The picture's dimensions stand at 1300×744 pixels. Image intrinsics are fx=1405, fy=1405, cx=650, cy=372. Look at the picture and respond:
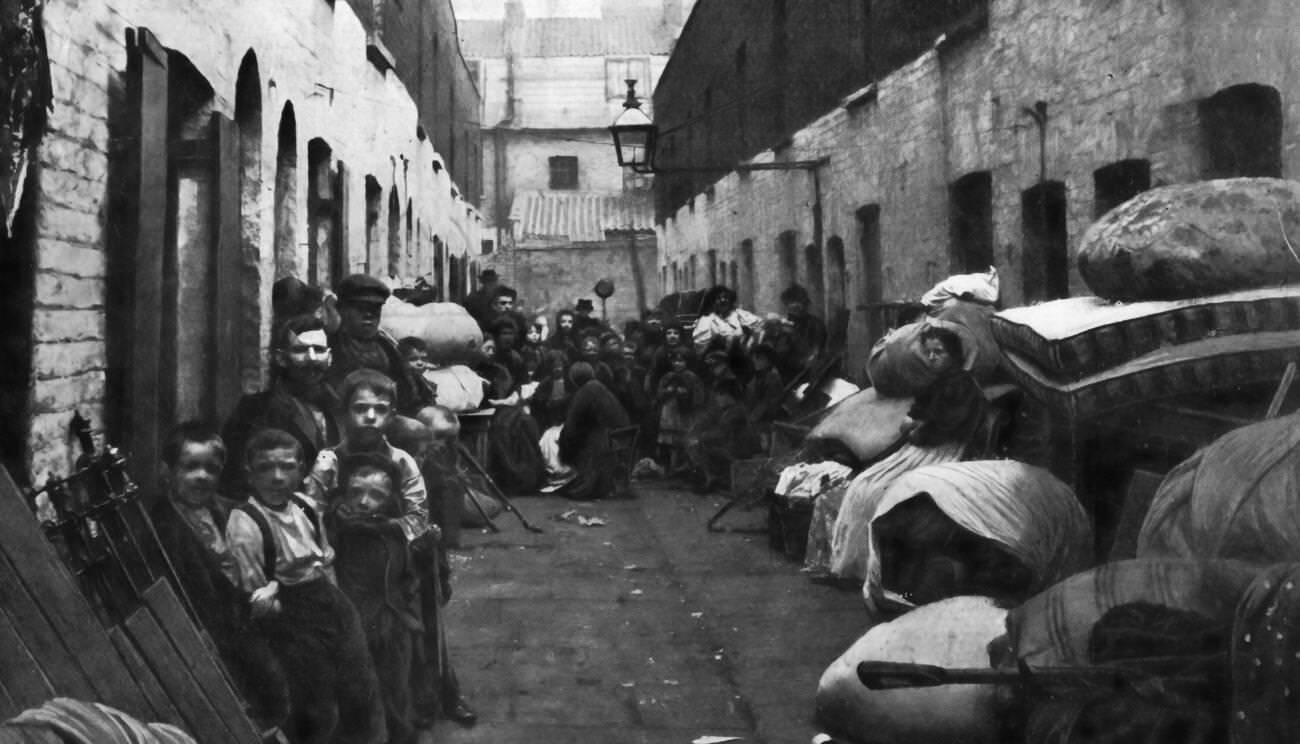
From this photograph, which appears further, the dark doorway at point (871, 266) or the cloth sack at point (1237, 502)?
the dark doorway at point (871, 266)

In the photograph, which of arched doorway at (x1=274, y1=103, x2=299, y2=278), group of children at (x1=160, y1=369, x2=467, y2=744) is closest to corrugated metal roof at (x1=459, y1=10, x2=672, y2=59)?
arched doorway at (x1=274, y1=103, x2=299, y2=278)

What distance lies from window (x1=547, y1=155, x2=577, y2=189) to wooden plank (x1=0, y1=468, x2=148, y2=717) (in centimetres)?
1531

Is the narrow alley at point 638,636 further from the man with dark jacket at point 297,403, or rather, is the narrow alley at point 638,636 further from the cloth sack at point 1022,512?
the man with dark jacket at point 297,403

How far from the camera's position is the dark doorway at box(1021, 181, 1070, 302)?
760 centimetres

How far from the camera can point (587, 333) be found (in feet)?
41.0

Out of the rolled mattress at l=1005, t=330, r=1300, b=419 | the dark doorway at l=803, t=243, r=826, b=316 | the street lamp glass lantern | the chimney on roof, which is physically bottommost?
the rolled mattress at l=1005, t=330, r=1300, b=419

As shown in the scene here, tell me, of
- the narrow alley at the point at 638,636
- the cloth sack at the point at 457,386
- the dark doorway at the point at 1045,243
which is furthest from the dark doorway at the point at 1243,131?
the cloth sack at the point at 457,386

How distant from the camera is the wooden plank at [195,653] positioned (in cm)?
343

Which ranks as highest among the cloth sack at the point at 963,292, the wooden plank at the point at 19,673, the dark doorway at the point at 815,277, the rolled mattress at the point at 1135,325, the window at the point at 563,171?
the window at the point at 563,171

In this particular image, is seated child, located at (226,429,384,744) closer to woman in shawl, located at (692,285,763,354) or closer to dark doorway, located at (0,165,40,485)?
dark doorway, located at (0,165,40,485)

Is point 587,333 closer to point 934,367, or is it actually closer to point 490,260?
point 934,367

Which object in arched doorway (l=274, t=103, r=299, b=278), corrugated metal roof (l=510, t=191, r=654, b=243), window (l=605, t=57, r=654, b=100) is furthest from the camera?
corrugated metal roof (l=510, t=191, r=654, b=243)

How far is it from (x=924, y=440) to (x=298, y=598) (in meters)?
3.34

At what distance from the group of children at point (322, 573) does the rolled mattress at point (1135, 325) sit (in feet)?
7.08
